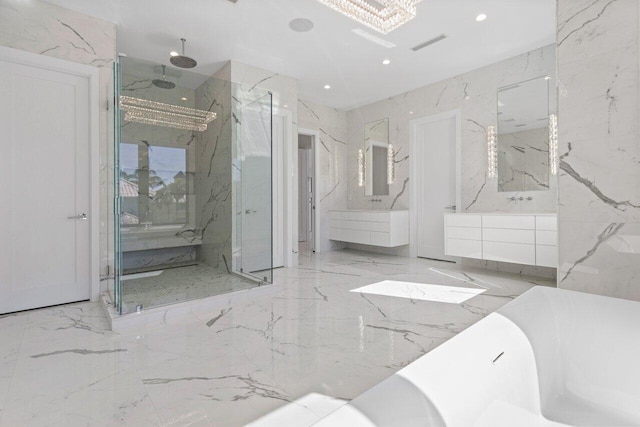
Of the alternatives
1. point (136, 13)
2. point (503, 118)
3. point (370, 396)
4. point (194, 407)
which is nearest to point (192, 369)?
point (194, 407)

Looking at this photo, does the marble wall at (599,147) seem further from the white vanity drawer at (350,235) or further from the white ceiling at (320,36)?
the white vanity drawer at (350,235)

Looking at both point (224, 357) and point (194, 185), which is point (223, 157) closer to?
point (194, 185)

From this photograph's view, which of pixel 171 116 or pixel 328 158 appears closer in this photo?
pixel 171 116

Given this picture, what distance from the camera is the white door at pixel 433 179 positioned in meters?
4.93

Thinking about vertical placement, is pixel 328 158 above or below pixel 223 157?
above

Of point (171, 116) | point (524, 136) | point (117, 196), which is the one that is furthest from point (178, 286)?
point (524, 136)

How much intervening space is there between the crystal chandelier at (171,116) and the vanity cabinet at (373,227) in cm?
291

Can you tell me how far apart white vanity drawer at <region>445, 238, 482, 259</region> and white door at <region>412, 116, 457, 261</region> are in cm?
64

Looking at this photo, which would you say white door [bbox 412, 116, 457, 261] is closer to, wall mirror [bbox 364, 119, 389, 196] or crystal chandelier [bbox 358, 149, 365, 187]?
wall mirror [bbox 364, 119, 389, 196]

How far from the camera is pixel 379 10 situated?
2.79 m

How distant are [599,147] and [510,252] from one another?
80.1 inches

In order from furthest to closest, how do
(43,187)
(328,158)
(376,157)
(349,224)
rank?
(328,158)
(376,157)
(349,224)
(43,187)

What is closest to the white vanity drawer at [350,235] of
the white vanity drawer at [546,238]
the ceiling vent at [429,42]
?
the white vanity drawer at [546,238]

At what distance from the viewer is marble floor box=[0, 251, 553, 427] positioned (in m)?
1.45
